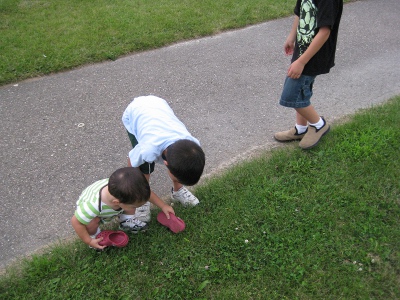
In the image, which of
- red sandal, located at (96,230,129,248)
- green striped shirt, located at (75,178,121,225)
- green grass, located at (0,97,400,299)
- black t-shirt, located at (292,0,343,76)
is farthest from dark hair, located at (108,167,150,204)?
black t-shirt, located at (292,0,343,76)

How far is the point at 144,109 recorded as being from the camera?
8.21ft

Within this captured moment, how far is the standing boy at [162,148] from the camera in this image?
2.13 meters

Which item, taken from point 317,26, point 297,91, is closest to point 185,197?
point 297,91

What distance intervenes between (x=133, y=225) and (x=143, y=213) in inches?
4.3

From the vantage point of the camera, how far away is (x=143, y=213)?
271cm

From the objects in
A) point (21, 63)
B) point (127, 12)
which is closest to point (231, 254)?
point (21, 63)

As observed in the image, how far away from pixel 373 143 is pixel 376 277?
1.34 meters

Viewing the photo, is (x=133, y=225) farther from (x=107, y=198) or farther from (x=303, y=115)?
(x=303, y=115)

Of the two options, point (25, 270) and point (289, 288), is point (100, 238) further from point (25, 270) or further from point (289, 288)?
point (289, 288)

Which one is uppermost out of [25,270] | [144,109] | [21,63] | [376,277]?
[144,109]

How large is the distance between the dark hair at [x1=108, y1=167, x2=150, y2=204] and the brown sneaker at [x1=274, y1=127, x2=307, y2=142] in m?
1.67

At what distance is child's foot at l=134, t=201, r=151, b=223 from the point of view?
2.69m

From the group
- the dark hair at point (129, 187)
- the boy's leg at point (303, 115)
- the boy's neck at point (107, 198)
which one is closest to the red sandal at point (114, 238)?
the boy's neck at point (107, 198)

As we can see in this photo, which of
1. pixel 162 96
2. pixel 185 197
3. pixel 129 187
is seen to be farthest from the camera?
pixel 162 96
